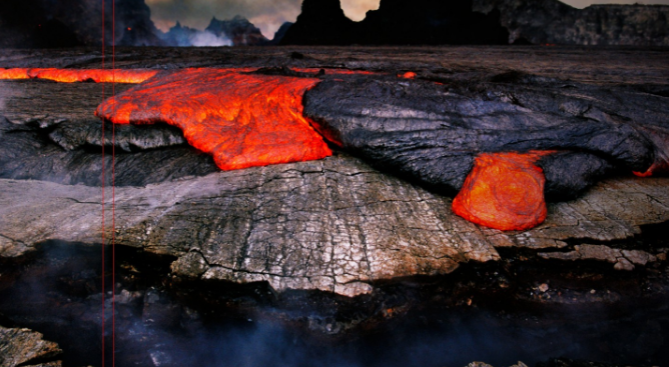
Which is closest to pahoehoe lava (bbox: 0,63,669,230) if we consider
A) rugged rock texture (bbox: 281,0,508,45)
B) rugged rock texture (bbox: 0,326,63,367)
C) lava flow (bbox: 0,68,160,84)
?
rugged rock texture (bbox: 0,326,63,367)

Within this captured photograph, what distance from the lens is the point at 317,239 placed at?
1778 millimetres

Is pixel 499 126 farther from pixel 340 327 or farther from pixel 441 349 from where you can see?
pixel 340 327

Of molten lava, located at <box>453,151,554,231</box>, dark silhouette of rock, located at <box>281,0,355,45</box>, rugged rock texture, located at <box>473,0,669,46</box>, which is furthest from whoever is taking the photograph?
dark silhouette of rock, located at <box>281,0,355,45</box>

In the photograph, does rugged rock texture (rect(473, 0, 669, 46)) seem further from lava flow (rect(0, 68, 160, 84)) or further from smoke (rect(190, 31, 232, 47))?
smoke (rect(190, 31, 232, 47))

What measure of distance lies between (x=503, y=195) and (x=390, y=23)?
69.4ft

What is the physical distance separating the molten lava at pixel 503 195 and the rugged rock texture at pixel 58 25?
19835mm

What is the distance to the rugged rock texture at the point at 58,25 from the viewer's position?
15.1 m

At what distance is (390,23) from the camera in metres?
20.4

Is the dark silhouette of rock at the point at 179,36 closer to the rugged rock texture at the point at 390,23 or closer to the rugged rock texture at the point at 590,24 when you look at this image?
the rugged rock texture at the point at 390,23

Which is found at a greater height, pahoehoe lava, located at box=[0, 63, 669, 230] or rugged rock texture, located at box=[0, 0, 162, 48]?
rugged rock texture, located at box=[0, 0, 162, 48]

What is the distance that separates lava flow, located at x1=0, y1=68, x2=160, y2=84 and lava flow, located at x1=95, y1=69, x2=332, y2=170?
4.90 ft

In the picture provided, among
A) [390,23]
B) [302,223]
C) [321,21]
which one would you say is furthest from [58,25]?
[302,223]

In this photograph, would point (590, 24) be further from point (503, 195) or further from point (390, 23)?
point (503, 195)

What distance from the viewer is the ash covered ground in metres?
1.54
